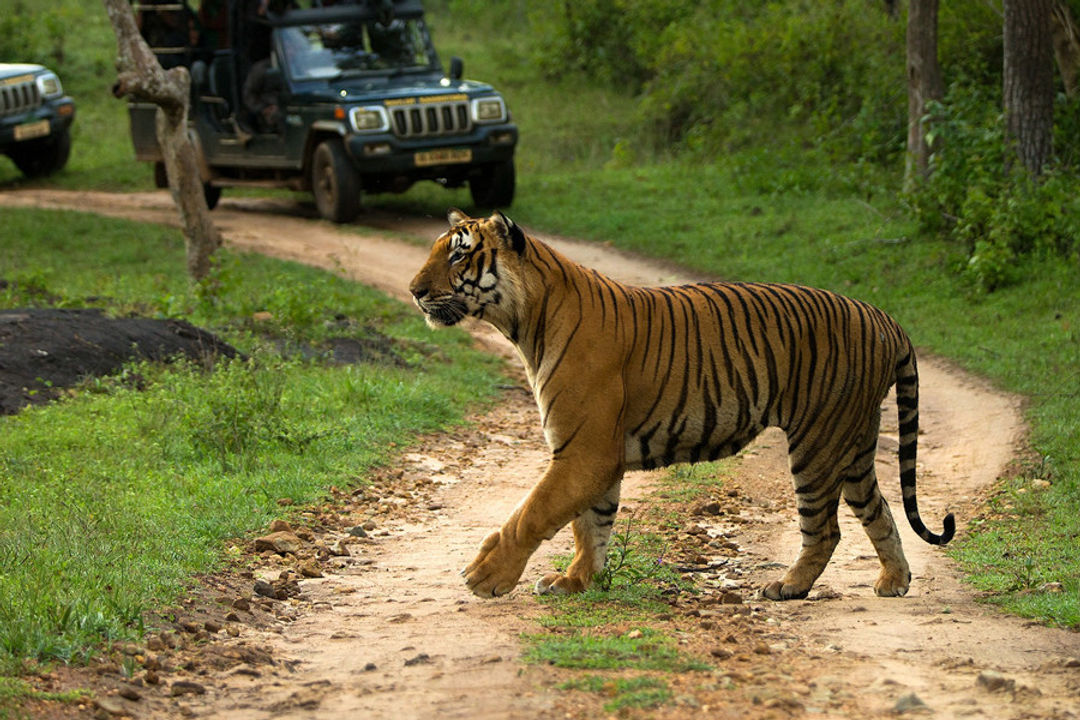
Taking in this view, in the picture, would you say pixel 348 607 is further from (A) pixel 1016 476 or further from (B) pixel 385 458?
(A) pixel 1016 476

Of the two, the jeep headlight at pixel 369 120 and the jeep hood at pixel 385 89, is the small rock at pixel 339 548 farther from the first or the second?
the jeep hood at pixel 385 89

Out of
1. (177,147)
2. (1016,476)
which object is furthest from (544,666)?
(177,147)

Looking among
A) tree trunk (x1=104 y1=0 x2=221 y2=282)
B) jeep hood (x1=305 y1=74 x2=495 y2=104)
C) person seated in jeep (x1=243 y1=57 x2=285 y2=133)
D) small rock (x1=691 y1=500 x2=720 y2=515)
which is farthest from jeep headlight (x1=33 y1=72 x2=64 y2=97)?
small rock (x1=691 y1=500 x2=720 y2=515)

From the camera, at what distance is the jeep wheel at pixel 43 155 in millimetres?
21578

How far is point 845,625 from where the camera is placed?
5.18 m

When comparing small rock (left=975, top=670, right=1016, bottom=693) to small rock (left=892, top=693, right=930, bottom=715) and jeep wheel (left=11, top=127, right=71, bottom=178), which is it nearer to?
small rock (left=892, top=693, right=930, bottom=715)

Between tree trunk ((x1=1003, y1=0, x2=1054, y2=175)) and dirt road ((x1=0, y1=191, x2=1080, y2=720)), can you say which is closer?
dirt road ((x1=0, y1=191, x2=1080, y2=720))

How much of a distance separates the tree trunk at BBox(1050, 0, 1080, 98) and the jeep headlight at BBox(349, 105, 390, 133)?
765 centimetres

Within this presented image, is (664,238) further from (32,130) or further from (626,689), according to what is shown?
(626,689)

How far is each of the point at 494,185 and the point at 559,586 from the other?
12.5 m

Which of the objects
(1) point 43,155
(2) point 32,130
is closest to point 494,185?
(2) point 32,130

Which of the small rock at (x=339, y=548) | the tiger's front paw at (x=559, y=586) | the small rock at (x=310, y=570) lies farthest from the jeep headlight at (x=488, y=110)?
the tiger's front paw at (x=559, y=586)

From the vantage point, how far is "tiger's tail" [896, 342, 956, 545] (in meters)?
6.04

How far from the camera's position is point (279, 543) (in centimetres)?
636
